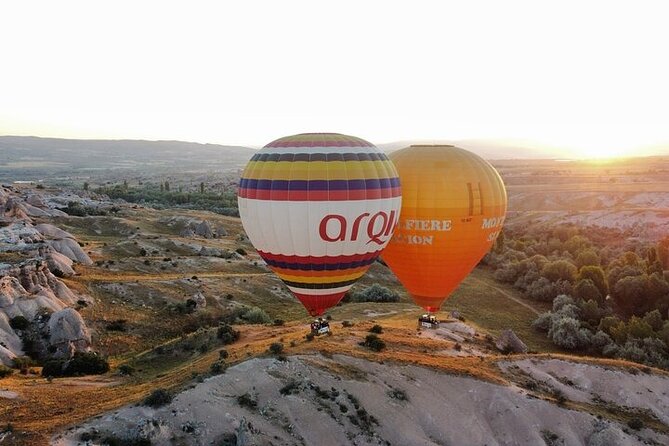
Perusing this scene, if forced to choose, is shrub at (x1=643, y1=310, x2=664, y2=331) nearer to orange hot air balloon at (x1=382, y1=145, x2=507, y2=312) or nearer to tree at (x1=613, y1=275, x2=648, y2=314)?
tree at (x1=613, y1=275, x2=648, y2=314)

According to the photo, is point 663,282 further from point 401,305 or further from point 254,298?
point 254,298

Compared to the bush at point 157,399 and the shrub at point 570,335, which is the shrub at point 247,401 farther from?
the shrub at point 570,335

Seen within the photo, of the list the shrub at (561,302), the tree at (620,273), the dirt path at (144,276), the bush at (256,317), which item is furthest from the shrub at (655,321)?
the dirt path at (144,276)

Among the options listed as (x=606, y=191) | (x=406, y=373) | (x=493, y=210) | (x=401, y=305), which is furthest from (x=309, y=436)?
(x=606, y=191)

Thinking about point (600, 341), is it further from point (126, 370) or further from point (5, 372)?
point (5, 372)

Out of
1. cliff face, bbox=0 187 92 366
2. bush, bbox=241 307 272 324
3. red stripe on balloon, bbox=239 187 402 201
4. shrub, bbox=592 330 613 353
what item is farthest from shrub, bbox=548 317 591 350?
cliff face, bbox=0 187 92 366
